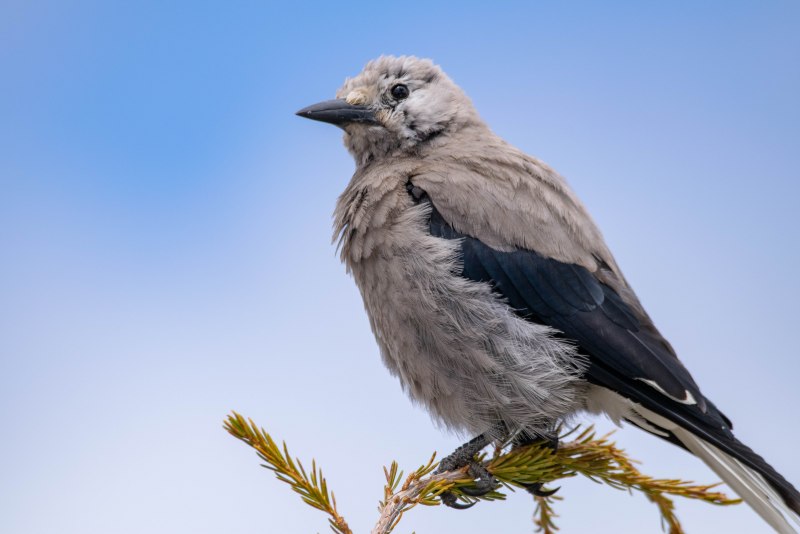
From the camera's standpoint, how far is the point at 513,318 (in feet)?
9.71

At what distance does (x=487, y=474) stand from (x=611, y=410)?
0.53m

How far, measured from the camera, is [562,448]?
3096 mm

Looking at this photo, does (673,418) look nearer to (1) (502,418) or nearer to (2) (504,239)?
(1) (502,418)

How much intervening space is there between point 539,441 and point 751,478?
70cm

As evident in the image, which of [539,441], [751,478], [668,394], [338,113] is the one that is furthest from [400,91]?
[751,478]

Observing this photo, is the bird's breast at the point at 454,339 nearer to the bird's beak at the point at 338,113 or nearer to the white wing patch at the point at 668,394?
the white wing patch at the point at 668,394

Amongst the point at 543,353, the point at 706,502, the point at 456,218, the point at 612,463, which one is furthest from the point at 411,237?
the point at 706,502

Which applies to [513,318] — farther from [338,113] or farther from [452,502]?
[338,113]

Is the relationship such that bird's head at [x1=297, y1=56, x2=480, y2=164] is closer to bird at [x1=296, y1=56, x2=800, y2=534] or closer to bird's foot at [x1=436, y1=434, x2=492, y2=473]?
bird at [x1=296, y1=56, x2=800, y2=534]

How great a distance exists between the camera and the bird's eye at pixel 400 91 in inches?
149

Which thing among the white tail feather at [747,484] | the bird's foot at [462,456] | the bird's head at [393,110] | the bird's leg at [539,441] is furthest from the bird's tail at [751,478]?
the bird's head at [393,110]

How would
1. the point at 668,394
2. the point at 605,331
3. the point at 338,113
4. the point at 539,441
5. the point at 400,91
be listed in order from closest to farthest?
1. the point at 668,394
2. the point at 605,331
3. the point at 539,441
4. the point at 338,113
5. the point at 400,91

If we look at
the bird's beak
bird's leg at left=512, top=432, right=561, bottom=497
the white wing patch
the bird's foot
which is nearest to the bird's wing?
the white wing patch

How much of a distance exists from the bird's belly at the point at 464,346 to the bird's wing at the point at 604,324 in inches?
2.3
